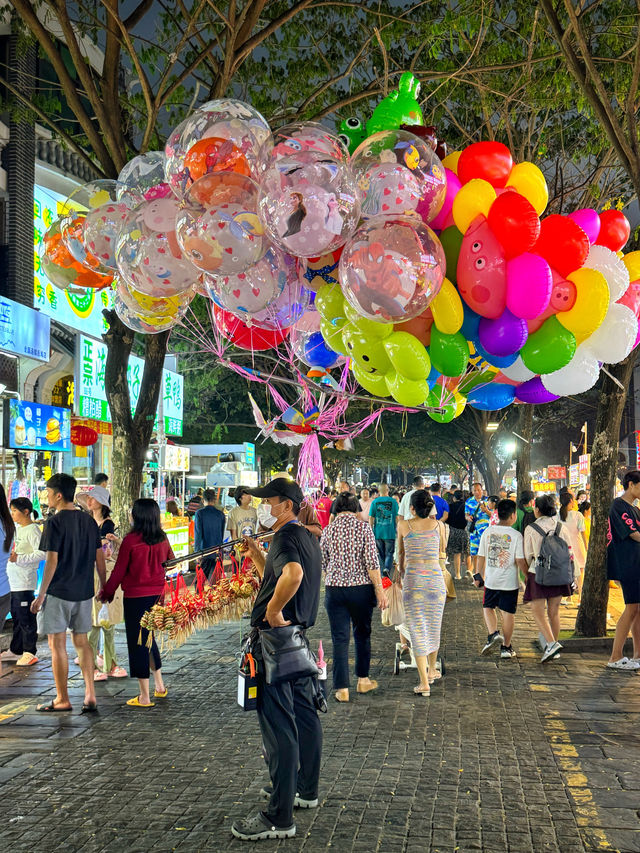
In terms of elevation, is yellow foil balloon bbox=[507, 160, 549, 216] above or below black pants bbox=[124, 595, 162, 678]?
above

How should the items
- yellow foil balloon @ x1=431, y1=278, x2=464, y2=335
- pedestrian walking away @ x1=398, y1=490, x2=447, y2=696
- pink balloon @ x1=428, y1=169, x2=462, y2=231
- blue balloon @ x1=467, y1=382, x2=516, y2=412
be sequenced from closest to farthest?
yellow foil balloon @ x1=431, y1=278, x2=464, y2=335
pink balloon @ x1=428, y1=169, x2=462, y2=231
blue balloon @ x1=467, y1=382, x2=516, y2=412
pedestrian walking away @ x1=398, y1=490, x2=447, y2=696

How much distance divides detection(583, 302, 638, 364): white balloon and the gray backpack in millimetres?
3543

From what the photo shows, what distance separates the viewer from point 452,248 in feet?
17.2

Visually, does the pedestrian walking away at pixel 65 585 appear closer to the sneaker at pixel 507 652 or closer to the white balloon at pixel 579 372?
the white balloon at pixel 579 372

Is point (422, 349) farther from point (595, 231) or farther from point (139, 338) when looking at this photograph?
point (139, 338)

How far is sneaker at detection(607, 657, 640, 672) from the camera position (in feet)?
26.7

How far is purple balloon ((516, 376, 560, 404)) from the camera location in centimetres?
613

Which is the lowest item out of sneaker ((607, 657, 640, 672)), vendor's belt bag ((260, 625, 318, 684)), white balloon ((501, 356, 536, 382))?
sneaker ((607, 657, 640, 672))

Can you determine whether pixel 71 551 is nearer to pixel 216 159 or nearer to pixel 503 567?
pixel 216 159

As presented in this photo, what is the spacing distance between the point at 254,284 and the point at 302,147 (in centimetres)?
91

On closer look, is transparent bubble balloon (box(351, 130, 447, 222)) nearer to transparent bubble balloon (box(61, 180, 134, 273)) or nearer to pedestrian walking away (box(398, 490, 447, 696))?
transparent bubble balloon (box(61, 180, 134, 273))

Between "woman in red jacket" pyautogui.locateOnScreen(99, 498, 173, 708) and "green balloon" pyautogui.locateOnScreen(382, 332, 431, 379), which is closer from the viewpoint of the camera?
"green balloon" pyautogui.locateOnScreen(382, 332, 431, 379)

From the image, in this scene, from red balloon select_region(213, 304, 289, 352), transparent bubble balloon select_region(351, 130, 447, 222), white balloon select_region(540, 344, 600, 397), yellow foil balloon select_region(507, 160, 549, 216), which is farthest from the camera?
red balloon select_region(213, 304, 289, 352)

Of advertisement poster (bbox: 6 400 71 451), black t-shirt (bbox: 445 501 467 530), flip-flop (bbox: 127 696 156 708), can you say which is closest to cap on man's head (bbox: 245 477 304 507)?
flip-flop (bbox: 127 696 156 708)
